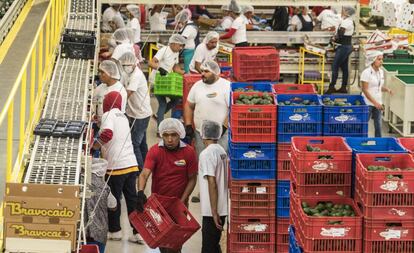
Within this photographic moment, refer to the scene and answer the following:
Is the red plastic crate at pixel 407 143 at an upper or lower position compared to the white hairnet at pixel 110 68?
lower

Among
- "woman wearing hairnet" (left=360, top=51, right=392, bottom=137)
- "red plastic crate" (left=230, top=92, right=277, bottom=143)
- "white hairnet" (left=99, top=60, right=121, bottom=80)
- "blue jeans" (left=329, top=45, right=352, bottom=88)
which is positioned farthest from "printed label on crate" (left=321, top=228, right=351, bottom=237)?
"blue jeans" (left=329, top=45, right=352, bottom=88)

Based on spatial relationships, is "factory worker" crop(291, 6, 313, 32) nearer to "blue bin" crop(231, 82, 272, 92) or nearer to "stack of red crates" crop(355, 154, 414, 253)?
"blue bin" crop(231, 82, 272, 92)

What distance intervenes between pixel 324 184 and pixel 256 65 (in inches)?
254

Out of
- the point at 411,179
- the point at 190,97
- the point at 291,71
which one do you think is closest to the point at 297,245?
the point at 411,179

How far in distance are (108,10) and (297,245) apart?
39.0 feet

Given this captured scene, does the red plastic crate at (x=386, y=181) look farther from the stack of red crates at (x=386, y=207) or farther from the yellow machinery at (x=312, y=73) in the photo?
the yellow machinery at (x=312, y=73)

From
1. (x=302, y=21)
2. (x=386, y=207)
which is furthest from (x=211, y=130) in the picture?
(x=302, y=21)

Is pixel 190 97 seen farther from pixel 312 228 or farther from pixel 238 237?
pixel 312 228

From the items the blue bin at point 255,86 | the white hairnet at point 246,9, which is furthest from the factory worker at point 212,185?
the white hairnet at point 246,9

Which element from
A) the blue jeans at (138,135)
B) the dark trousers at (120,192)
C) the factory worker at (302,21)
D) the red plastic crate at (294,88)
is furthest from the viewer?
the factory worker at (302,21)

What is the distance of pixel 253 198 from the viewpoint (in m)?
10.1

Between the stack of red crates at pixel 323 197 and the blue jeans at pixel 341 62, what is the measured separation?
1030 cm

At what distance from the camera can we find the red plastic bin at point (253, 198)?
10.1m

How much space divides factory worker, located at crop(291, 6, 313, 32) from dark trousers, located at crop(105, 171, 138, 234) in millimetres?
11097
